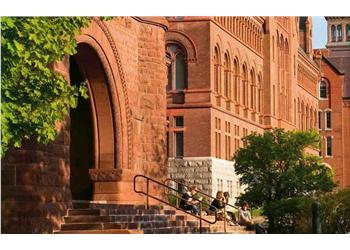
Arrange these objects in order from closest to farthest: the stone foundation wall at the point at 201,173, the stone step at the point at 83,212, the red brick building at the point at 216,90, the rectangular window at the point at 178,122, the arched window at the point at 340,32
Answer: the stone step at the point at 83,212
the stone foundation wall at the point at 201,173
the red brick building at the point at 216,90
the rectangular window at the point at 178,122
the arched window at the point at 340,32

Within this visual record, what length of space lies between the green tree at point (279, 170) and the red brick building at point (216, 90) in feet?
23.4

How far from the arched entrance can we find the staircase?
0.68 m

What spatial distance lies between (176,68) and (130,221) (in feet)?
94.4

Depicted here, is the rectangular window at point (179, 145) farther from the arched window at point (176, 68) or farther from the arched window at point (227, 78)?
→ the arched window at point (227, 78)

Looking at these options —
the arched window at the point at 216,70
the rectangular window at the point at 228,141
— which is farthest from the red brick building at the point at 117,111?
the arched window at the point at 216,70

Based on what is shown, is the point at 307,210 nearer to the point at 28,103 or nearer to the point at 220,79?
the point at 28,103

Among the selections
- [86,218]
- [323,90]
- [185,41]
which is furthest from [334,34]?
[86,218]

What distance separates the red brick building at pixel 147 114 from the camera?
2445 cm

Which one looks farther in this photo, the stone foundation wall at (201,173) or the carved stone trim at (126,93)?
the stone foundation wall at (201,173)

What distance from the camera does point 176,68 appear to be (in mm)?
55281

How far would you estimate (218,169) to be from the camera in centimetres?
5472

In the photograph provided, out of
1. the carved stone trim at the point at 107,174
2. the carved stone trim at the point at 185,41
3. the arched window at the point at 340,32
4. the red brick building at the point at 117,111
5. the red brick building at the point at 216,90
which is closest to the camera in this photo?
the red brick building at the point at 117,111

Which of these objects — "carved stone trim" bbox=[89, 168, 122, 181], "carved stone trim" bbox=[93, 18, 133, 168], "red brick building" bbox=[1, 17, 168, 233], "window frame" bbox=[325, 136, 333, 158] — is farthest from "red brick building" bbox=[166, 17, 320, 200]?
"window frame" bbox=[325, 136, 333, 158]

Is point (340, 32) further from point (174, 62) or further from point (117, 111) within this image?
point (117, 111)
